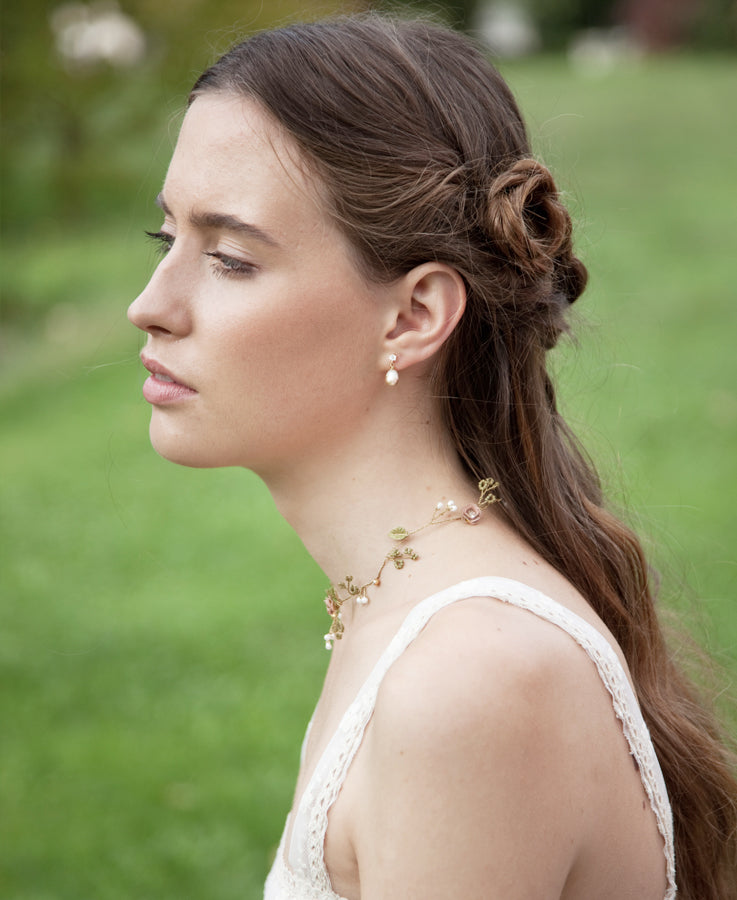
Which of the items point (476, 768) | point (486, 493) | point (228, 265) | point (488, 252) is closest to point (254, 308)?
point (228, 265)

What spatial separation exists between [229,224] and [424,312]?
1.35ft

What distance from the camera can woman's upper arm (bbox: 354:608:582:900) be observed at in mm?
1790

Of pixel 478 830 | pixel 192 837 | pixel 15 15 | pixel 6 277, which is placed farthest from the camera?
pixel 6 277

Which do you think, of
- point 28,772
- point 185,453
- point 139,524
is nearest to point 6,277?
point 139,524

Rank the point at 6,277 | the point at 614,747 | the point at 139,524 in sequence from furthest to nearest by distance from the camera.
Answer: the point at 6,277 → the point at 139,524 → the point at 614,747

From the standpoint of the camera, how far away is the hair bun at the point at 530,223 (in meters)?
2.28

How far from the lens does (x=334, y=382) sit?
226 cm

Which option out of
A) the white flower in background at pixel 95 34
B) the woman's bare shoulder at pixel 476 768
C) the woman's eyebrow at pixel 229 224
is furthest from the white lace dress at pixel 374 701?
the white flower in background at pixel 95 34

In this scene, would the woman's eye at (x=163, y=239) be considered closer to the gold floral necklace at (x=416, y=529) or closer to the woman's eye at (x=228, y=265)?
the woman's eye at (x=228, y=265)

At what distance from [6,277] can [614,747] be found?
12617 mm

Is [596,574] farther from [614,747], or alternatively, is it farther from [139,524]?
[139,524]

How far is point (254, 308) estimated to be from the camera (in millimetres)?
2201

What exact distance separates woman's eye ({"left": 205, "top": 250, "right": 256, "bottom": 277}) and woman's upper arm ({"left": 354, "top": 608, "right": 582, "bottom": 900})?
2.68ft

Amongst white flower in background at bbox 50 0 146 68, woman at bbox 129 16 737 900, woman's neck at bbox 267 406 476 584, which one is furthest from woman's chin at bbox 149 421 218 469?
white flower in background at bbox 50 0 146 68
